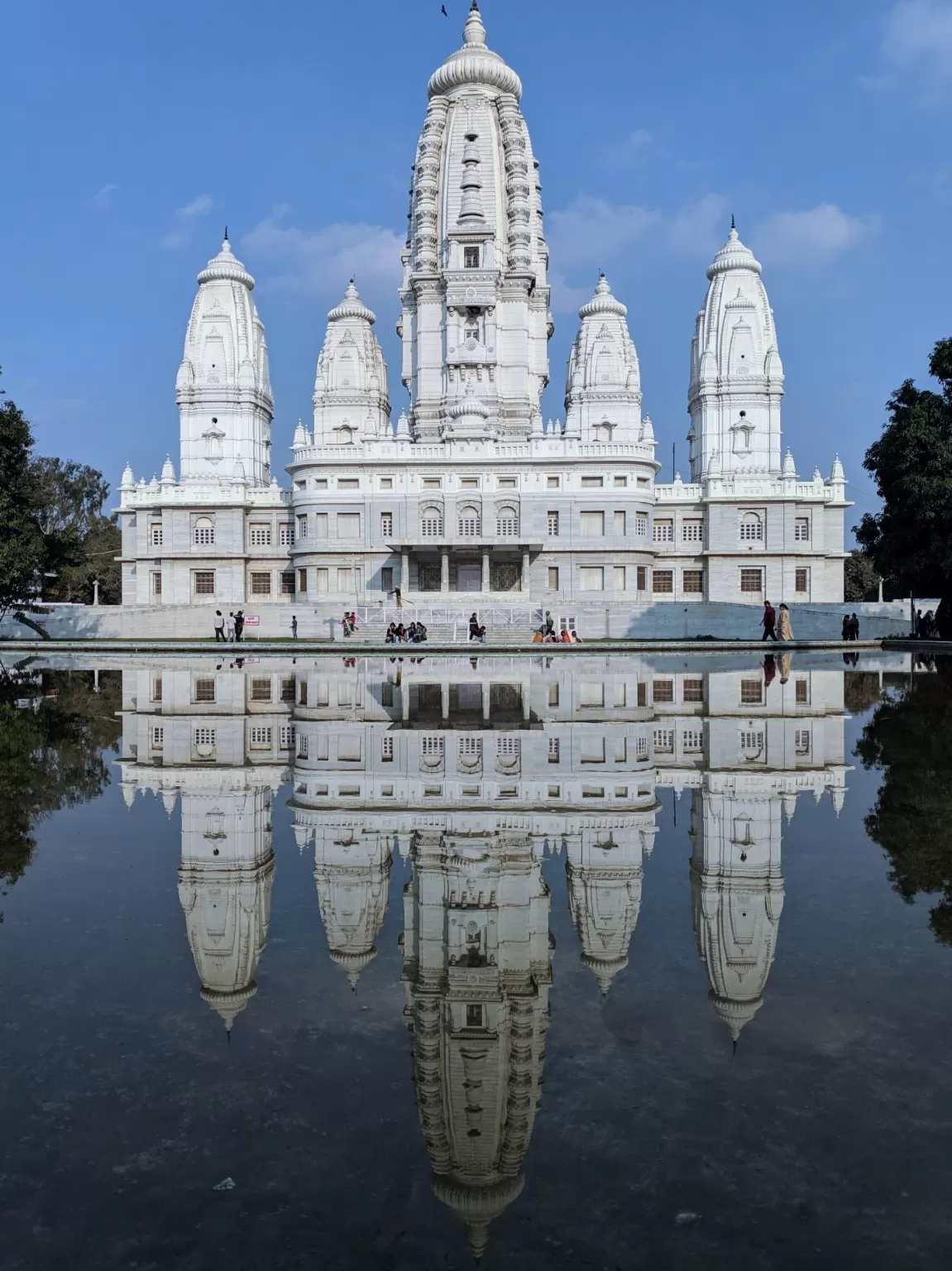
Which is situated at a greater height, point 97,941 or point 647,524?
point 647,524

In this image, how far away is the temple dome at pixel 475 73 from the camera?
66688mm

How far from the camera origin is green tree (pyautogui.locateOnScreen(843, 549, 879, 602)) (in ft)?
314

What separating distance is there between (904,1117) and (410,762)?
28.1 feet

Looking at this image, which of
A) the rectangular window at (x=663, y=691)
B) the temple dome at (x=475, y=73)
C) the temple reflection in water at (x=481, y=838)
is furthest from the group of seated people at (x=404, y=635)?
the temple dome at (x=475, y=73)

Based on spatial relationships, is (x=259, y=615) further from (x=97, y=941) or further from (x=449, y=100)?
(x=97, y=941)

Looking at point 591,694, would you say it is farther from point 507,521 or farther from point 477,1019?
point 507,521

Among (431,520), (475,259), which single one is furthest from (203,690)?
(475,259)

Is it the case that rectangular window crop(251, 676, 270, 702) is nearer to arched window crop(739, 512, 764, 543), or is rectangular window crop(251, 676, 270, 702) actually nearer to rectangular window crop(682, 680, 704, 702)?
rectangular window crop(682, 680, 704, 702)

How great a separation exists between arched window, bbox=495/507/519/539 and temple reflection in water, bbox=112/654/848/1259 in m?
41.0

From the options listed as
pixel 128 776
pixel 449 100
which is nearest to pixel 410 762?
pixel 128 776

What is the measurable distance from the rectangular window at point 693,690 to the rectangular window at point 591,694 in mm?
1662

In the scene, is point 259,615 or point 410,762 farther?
point 259,615

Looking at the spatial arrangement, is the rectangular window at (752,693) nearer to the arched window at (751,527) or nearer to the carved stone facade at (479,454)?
the carved stone facade at (479,454)

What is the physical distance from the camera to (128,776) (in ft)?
38.8
